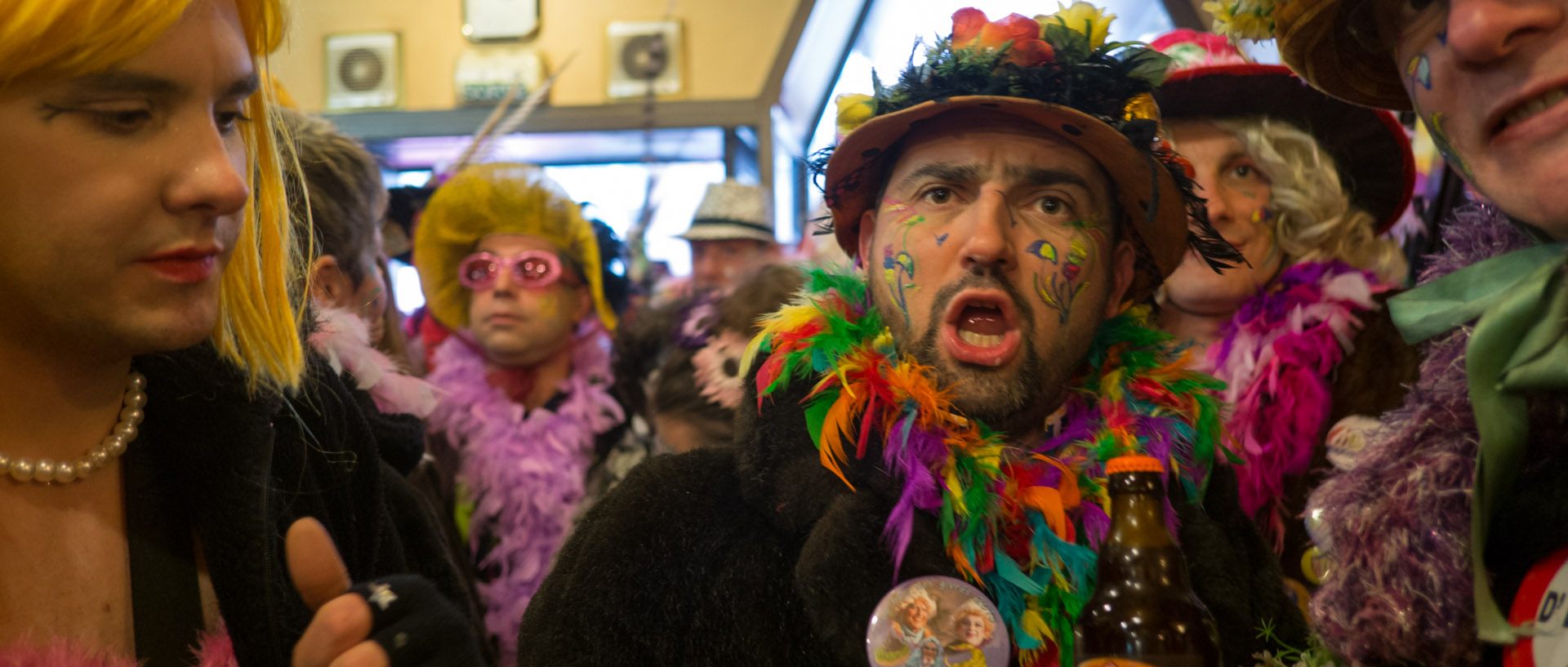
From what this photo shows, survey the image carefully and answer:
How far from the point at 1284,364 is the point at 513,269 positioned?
7.80ft

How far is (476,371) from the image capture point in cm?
399

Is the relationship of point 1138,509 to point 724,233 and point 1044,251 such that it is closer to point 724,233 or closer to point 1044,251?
point 1044,251

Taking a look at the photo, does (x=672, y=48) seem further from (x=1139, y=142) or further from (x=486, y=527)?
(x=1139, y=142)

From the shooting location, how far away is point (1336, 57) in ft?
5.68

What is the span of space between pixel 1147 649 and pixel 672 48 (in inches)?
285

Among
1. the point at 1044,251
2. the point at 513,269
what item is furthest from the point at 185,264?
the point at 513,269

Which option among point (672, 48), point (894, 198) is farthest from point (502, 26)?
point (894, 198)

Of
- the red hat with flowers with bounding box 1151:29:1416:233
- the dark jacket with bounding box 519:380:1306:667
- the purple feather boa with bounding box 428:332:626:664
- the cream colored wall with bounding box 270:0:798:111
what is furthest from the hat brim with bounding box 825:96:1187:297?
the cream colored wall with bounding box 270:0:798:111

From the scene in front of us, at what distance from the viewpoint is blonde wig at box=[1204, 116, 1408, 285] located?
9.53 ft

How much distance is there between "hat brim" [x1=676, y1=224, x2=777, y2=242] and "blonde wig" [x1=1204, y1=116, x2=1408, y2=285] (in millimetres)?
3045

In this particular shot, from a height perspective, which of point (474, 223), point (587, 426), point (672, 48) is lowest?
point (587, 426)

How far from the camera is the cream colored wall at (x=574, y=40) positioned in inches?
316

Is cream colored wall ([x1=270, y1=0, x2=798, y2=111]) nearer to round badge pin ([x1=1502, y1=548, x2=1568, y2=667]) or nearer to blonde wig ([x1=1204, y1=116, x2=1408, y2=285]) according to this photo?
blonde wig ([x1=1204, y1=116, x2=1408, y2=285])

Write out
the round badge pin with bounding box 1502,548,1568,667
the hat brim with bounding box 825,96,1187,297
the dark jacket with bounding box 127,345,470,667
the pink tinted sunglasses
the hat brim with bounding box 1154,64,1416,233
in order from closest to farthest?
the round badge pin with bounding box 1502,548,1568,667 → the dark jacket with bounding box 127,345,470,667 → the hat brim with bounding box 825,96,1187,297 → the hat brim with bounding box 1154,64,1416,233 → the pink tinted sunglasses
